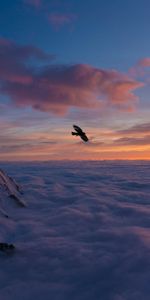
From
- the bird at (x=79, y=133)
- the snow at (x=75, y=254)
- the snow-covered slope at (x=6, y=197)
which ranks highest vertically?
the bird at (x=79, y=133)

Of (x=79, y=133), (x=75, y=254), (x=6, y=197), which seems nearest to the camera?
(x=75, y=254)

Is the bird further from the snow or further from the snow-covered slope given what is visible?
the snow-covered slope

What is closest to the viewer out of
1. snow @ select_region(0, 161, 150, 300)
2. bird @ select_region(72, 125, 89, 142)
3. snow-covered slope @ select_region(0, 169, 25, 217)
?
snow @ select_region(0, 161, 150, 300)

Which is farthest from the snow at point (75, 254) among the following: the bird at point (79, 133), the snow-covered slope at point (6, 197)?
the bird at point (79, 133)

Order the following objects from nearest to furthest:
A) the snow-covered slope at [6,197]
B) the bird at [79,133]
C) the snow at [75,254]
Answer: the snow at [75,254], the bird at [79,133], the snow-covered slope at [6,197]

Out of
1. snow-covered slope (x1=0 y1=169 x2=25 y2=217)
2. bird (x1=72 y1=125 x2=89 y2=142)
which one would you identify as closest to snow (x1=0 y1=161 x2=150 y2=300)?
snow-covered slope (x1=0 y1=169 x2=25 y2=217)

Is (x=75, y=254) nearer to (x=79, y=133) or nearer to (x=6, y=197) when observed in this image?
→ (x=79, y=133)

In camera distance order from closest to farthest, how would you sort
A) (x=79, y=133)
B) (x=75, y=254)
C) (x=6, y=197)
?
(x=75, y=254) → (x=79, y=133) → (x=6, y=197)

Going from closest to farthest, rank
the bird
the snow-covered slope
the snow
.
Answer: the snow, the bird, the snow-covered slope

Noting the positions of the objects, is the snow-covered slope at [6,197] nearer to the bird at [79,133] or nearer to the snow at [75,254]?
the snow at [75,254]

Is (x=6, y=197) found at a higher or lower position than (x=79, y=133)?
lower

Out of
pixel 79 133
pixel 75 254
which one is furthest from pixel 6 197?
pixel 75 254

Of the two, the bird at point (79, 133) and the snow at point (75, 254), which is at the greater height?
the bird at point (79, 133)

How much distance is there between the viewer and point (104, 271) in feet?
20.8
